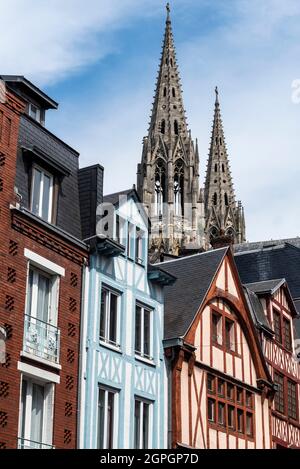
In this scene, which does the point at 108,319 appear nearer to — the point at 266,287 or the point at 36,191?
the point at 36,191

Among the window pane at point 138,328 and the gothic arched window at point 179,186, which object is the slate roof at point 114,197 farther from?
the gothic arched window at point 179,186

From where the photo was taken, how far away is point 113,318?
22156mm

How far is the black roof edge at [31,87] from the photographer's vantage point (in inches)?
869

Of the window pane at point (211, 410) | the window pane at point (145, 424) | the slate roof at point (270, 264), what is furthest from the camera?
the slate roof at point (270, 264)

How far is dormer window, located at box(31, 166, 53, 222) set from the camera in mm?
20484

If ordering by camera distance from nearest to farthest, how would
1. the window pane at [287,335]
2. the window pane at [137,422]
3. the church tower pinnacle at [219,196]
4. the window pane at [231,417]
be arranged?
the window pane at [137,422] < the window pane at [231,417] < the window pane at [287,335] < the church tower pinnacle at [219,196]

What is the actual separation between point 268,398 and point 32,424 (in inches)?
453

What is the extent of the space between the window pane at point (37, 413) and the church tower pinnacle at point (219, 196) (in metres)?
88.5

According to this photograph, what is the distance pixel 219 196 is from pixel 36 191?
9696 centimetres

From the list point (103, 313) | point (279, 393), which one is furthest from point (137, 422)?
point (279, 393)

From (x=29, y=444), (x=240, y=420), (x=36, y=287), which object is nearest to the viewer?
(x=29, y=444)

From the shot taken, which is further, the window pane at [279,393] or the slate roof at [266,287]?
the slate roof at [266,287]

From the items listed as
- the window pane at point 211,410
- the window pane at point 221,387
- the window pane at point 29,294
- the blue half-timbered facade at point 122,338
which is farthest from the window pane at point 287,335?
the window pane at point 29,294
